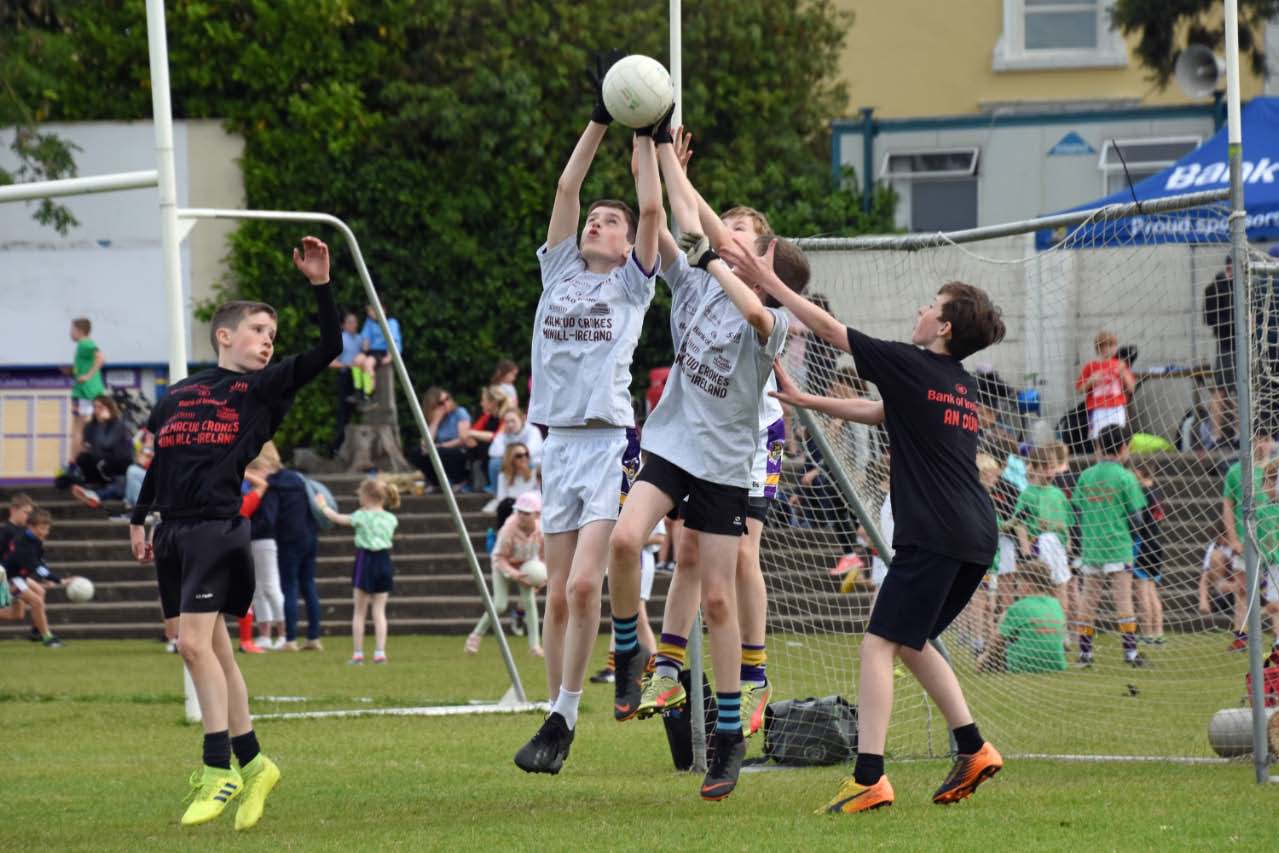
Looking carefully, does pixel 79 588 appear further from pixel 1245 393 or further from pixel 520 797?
pixel 1245 393

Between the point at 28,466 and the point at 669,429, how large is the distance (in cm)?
2054

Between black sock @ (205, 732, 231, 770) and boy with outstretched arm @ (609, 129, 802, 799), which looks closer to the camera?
black sock @ (205, 732, 231, 770)

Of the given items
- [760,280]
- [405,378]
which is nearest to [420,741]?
[405,378]

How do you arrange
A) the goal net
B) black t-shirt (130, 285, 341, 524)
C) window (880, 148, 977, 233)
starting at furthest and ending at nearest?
window (880, 148, 977, 233) → the goal net → black t-shirt (130, 285, 341, 524)

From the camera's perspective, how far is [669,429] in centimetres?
802

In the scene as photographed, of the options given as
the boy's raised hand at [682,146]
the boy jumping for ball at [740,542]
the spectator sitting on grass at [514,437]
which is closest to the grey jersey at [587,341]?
the boy jumping for ball at [740,542]

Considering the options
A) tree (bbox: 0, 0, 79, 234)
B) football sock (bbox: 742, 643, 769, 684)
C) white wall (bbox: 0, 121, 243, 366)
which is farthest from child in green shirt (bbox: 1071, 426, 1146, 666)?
white wall (bbox: 0, 121, 243, 366)

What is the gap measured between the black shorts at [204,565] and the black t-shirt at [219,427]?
0.22 feet

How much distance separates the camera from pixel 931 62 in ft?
106

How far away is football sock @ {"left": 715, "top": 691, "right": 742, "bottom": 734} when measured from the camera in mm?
7996

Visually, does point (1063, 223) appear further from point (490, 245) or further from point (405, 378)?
point (490, 245)

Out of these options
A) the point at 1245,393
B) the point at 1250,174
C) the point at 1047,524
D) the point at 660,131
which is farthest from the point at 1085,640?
the point at 1250,174

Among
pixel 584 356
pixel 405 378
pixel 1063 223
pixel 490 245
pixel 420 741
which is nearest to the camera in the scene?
pixel 584 356

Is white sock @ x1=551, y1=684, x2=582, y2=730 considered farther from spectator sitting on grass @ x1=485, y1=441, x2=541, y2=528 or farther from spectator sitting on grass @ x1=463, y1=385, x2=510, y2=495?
spectator sitting on grass @ x1=463, y1=385, x2=510, y2=495
